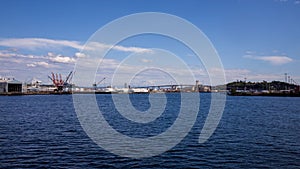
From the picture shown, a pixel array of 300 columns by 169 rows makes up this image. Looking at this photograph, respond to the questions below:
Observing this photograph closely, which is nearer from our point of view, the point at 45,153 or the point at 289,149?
the point at 45,153

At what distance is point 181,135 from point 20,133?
16.9m

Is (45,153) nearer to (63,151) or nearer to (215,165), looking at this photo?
(63,151)

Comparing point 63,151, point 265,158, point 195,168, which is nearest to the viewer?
point 195,168

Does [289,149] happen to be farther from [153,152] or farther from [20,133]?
[20,133]

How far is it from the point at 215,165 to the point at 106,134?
14385 mm

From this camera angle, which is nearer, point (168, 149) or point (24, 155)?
point (24, 155)

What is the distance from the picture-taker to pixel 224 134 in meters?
31.1

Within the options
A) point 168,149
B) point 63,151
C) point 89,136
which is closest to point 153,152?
point 168,149

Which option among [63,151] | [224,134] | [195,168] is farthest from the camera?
[224,134]

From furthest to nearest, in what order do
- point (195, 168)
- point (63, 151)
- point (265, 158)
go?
point (63, 151) < point (265, 158) < point (195, 168)

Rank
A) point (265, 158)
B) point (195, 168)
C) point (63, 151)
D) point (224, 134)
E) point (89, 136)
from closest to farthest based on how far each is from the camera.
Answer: point (195, 168), point (265, 158), point (63, 151), point (89, 136), point (224, 134)

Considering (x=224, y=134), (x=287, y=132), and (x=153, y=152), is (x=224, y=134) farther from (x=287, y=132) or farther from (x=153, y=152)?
(x=153, y=152)

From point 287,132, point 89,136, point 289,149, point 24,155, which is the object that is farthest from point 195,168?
point 287,132

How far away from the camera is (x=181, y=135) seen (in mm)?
29984
